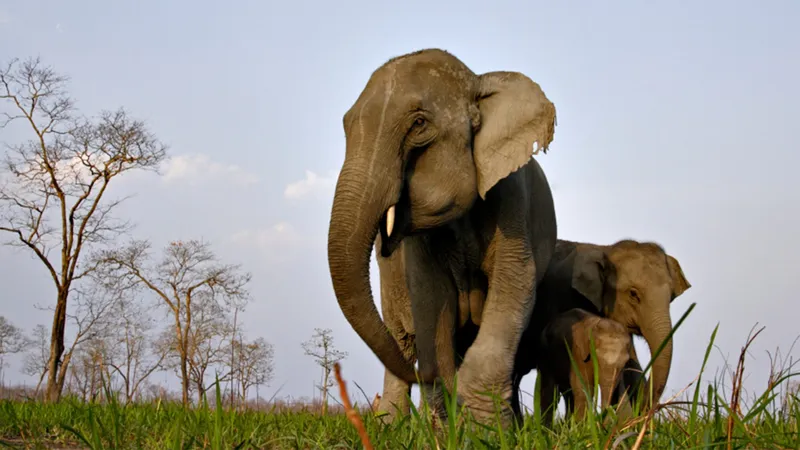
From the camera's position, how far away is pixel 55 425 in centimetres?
522

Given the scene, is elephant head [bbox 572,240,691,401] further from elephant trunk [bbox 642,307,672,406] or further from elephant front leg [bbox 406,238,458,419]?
elephant front leg [bbox 406,238,458,419]

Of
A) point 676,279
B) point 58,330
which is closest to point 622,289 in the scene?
point 676,279

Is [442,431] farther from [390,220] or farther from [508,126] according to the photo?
[508,126]

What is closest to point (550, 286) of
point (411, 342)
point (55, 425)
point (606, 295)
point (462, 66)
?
point (606, 295)

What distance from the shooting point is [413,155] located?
6500 millimetres

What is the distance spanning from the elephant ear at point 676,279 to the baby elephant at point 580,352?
280cm

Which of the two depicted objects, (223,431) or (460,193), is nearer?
(223,431)

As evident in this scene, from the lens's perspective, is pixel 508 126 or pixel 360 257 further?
pixel 508 126

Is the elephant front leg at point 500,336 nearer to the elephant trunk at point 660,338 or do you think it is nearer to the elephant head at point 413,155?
the elephant head at point 413,155

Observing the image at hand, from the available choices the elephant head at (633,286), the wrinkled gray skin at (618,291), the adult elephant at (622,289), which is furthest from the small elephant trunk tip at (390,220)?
the elephant head at (633,286)

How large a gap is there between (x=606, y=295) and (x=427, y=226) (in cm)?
519

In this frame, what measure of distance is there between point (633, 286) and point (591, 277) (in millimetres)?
596

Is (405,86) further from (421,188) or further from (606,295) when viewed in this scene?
(606,295)

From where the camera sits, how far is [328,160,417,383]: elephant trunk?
6.11m
